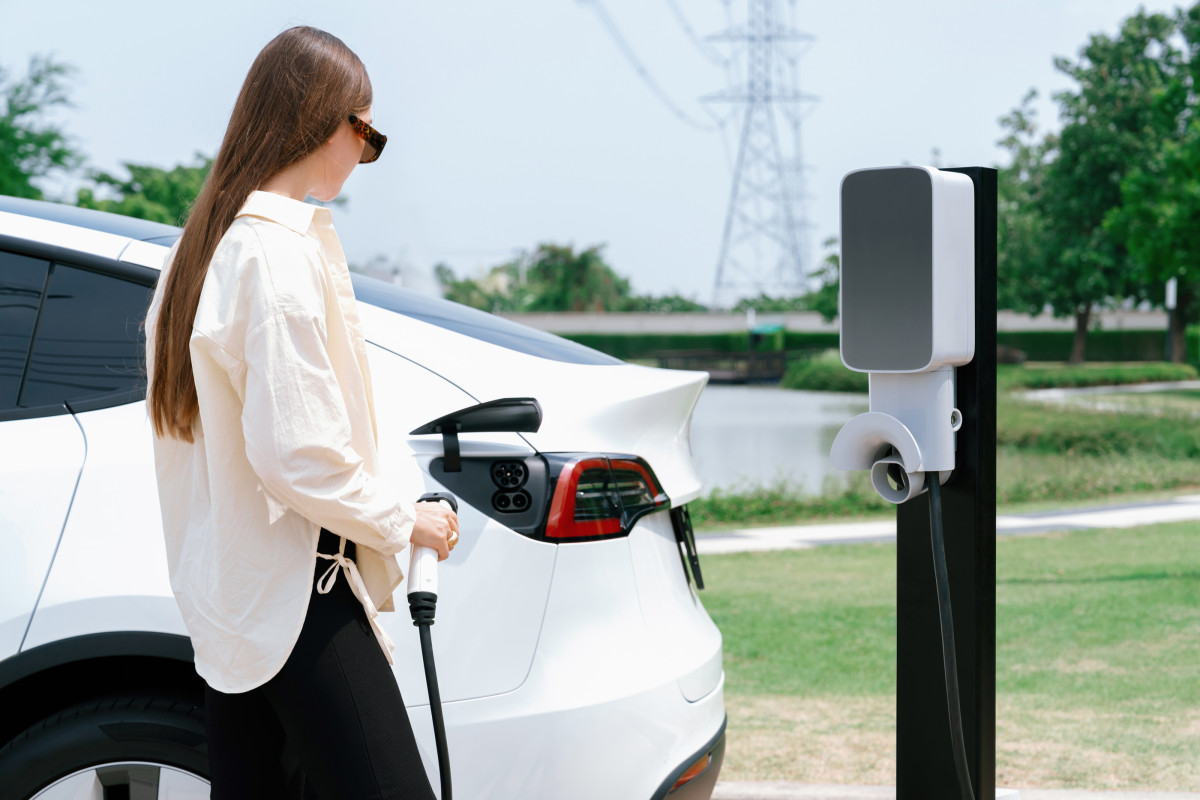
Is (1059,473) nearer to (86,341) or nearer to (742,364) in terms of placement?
(86,341)

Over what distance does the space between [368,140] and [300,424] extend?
524 mm

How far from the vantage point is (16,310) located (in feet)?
8.07

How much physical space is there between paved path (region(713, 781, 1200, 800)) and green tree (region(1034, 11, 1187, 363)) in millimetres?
36877

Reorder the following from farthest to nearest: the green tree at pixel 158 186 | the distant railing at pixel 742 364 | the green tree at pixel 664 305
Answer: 1. the green tree at pixel 664 305
2. the distant railing at pixel 742 364
3. the green tree at pixel 158 186

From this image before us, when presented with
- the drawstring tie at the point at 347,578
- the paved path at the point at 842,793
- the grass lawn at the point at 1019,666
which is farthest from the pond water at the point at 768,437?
the drawstring tie at the point at 347,578

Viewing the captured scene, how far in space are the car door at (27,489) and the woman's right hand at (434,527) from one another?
2.81 ft

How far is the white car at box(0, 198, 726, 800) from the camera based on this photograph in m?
2.23

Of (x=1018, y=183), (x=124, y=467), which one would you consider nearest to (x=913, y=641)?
(x=124, y=467)

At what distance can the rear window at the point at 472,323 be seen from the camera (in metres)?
2.63

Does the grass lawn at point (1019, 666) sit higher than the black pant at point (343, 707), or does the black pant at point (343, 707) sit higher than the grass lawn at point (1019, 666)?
the black pant at point (343, 707)

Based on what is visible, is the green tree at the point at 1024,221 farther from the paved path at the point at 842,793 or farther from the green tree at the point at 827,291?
the paved path at the point at 842,793

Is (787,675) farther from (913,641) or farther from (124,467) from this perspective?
(124,467)

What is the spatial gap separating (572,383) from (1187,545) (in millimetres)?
8267

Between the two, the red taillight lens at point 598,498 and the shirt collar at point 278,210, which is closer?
the shirt collar at point 278,210
